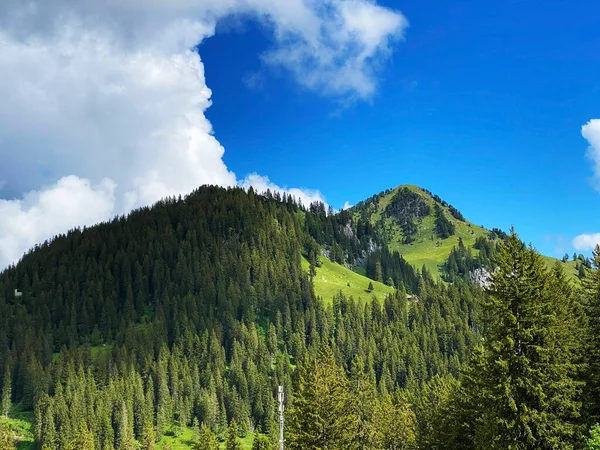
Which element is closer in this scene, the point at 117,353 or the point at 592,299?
the point at 592,299

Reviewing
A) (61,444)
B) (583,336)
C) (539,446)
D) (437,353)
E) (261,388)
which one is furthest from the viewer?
(437,353)

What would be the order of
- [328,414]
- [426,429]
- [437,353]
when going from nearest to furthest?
[328,414] → [426,429] → [437,353]

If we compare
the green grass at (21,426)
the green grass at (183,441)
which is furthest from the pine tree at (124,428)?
the green grass at (21,426)

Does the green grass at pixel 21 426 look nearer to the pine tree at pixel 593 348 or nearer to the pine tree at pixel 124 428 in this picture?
the pine tree at pixel 124 428

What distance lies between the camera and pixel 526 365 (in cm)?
3541

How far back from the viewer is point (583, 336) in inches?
1550

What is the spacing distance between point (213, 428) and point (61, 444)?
4446 cm

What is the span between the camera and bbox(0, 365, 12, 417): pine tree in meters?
168

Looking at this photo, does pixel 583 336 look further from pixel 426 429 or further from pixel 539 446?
pixel 426 429

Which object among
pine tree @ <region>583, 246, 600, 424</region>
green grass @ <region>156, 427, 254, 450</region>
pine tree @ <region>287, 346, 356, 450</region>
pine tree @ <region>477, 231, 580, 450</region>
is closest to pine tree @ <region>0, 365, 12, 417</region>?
green grass @ <region>156, 427, 254, 450</region>

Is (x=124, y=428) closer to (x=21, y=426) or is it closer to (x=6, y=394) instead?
(x=21, y=426)

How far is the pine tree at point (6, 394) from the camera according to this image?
168 metres

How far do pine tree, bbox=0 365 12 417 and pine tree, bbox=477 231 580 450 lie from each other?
176 meters

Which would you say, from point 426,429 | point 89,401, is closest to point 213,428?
point 89,401
